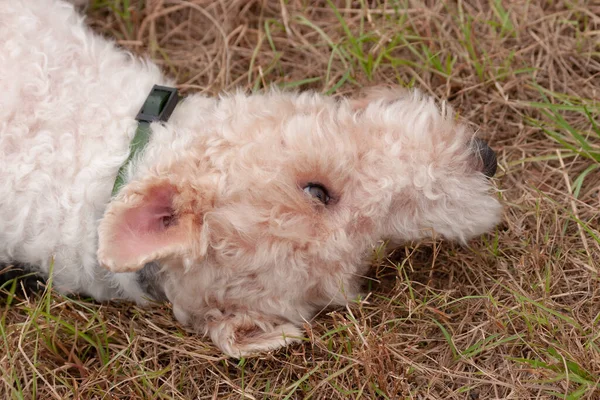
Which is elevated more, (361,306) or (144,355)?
(361,306)

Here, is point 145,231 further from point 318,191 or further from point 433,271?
point 433,271

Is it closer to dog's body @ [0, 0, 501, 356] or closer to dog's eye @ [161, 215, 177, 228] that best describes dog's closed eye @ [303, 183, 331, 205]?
dog's body @ [0, 0, 501, 356]

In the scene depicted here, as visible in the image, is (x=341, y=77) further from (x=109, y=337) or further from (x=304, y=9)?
(x=109, y=337)

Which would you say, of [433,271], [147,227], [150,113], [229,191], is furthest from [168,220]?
[433,271]

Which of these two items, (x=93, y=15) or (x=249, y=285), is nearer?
(x=249, y=285)

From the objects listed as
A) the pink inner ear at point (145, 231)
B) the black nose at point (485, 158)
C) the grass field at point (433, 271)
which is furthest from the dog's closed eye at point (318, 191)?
the black nose at point (485, 158)

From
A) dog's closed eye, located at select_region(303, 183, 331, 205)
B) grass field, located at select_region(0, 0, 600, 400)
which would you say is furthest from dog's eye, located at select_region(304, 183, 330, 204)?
grass field, located at select_region(0, 0, 600, 400)

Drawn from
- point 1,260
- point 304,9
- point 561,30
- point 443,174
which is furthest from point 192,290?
point 561,30

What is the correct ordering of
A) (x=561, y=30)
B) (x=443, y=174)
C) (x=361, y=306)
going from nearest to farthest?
(x=443, y=174) → (x=361, y=306) → (x=561, y=30)
